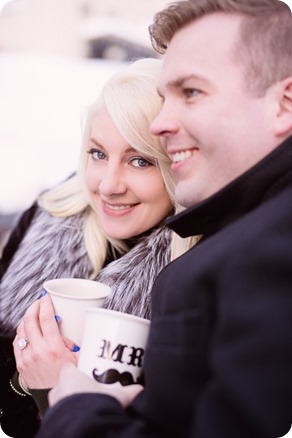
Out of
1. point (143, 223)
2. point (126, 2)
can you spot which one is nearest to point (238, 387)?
point (143, 223)

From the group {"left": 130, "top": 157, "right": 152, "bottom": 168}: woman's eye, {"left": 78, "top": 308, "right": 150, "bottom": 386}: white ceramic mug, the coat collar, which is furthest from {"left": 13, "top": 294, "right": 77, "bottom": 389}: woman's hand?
{"left": 130, "top": 157, "right": 152, "bottom": 168}: woman's eye

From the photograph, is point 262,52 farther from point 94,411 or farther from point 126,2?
point 126,2

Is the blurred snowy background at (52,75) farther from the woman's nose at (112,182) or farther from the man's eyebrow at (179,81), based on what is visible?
the man's eyebrow at (179,81)

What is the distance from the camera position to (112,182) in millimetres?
1504

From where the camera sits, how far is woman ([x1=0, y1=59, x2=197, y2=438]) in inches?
58.1

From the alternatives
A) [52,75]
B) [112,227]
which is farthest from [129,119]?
[52,75]

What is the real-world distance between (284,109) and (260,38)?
16 cm

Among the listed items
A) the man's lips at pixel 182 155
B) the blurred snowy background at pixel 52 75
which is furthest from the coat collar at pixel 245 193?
the blurred snowy background at pixel 52 75

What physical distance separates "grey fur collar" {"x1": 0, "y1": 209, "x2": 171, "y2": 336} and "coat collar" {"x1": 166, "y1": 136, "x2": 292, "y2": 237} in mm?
369

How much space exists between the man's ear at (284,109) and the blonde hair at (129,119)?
1.58 ft

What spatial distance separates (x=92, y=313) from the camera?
103 cm

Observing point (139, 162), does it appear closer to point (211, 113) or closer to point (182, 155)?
point (182, 155)

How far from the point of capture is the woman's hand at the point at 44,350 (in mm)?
1153

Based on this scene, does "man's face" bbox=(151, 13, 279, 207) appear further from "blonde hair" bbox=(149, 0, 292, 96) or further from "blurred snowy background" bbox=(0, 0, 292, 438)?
"blurred snowy background" bbox=(0, 0, 292, 438)
